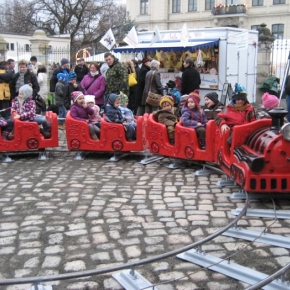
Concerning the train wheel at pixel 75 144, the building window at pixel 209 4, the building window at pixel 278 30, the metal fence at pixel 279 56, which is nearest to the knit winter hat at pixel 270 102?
the train wheel at pixel 75 144

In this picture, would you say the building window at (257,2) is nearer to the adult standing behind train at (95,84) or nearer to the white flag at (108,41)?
the white flag at (108,41)

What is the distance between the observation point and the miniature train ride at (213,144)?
5766mm

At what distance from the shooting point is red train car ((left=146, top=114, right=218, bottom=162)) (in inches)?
297

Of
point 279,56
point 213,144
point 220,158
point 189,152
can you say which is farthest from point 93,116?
point 279,56

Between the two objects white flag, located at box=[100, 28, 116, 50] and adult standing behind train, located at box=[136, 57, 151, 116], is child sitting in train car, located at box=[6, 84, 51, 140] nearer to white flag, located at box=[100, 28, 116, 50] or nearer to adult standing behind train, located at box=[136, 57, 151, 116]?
adult standing behind train, located at box=[136, 57, 151, 116]

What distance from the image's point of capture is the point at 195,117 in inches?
316

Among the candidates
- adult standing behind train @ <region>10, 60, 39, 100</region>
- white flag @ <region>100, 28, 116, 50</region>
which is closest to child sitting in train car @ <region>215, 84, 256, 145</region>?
adult standing behind train @ <region>10, 60, 39, 100</region>

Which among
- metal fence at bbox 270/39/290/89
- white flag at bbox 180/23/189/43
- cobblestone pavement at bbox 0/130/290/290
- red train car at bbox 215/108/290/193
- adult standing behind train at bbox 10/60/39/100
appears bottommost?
Result: cobblestone pavement at bbox 0/130/290/290

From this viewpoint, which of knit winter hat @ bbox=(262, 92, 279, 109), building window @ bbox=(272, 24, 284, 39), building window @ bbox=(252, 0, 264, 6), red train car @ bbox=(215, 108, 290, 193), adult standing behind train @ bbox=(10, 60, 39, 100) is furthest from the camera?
building window @ bbox=(252, 0, 264, 6)

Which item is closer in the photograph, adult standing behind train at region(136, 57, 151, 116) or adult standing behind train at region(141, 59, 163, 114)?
adult standing behind train at region(141, 59, 163, 114)

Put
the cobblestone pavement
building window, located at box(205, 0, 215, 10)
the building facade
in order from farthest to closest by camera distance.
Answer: building window, located at box(205, 0, 215, 10) → the building facade → the cobblestone pavement

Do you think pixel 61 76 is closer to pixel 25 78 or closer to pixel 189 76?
pixel 25 78

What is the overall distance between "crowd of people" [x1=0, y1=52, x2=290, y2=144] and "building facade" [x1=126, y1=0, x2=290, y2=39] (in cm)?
3725

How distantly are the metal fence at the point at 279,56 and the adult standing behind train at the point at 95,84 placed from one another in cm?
1127
